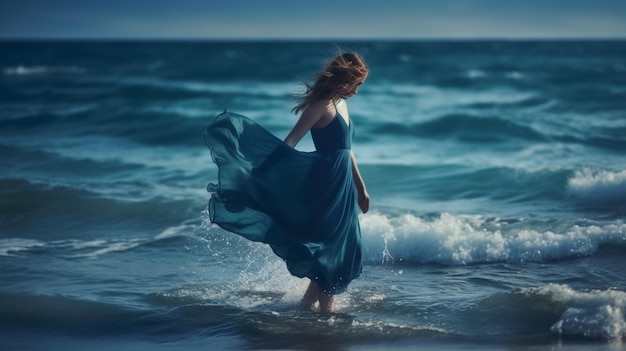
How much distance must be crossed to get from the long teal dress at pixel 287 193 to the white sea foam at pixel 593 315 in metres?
1.62

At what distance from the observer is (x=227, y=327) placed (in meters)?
5.92

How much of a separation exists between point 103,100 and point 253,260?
19072 millimetres

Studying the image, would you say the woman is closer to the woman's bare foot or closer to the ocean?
the woman's bare foot

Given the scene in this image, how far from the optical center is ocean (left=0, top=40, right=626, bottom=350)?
18.9ft

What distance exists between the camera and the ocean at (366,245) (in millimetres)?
5750

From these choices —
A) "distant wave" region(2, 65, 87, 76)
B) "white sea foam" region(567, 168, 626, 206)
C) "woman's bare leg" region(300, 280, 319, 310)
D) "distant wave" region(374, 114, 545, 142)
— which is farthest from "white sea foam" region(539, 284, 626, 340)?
"distant wave" region(2, 65, 87, 76)

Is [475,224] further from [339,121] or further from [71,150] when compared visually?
[71,150]

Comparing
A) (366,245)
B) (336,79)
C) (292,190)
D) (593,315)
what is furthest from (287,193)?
(366,245)

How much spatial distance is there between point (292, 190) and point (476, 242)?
2959 millimetres

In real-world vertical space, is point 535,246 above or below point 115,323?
above

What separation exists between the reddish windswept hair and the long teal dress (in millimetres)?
242

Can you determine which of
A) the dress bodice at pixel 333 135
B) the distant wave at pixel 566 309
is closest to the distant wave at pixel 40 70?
the dress bodice at pixel 333 135

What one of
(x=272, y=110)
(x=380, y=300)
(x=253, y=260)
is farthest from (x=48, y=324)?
(x=272, y=110)

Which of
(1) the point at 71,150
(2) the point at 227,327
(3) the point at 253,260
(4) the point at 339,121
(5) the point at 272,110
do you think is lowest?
(2) the point at 227,327
